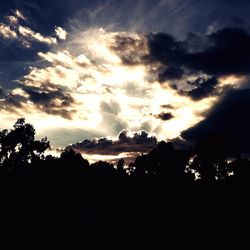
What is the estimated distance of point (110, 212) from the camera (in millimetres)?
50000

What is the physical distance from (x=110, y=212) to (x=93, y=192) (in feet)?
38.3

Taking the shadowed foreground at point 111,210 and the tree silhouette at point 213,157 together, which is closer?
the shadowed foreground at point 111,210

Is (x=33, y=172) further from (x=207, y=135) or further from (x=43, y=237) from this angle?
(x=207, y=135)

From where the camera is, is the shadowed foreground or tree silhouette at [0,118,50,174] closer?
the shadowed foreground

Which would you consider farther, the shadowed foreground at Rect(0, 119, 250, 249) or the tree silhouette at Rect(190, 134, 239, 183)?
the tree silhouette at Rect(190, 134, 239, 183)

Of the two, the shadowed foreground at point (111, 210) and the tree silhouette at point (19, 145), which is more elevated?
the tree silhouette at point (19, 145)

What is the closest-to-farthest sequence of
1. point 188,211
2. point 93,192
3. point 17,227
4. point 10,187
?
1. point 17,227
2. point 188,211
3. point 10,187
4. point 93,192

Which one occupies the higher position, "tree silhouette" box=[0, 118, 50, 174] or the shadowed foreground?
"tree silhouette" box=[0, 118, 50, 174]

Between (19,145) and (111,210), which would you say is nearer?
(111,210)

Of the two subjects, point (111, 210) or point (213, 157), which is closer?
point (111, 210)

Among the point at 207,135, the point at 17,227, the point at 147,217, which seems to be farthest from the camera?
the point at 207,135

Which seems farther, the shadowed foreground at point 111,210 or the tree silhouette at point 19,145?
the tree silhouette at point 19,145

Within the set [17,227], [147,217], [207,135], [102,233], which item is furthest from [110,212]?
[207,135]

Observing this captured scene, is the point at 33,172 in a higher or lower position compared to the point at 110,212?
higher
